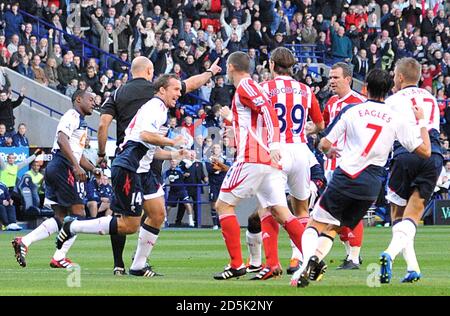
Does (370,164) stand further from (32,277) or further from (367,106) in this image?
(32,277)

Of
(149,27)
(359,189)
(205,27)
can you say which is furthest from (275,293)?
(205,27)

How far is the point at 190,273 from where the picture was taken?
14773 millimetres

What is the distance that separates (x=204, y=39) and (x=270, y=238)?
74.4 ft

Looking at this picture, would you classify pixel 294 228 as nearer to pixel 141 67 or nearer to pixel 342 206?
pixel 342 206

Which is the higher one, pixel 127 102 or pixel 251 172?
pixel 127 102

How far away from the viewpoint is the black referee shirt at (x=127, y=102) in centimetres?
1467

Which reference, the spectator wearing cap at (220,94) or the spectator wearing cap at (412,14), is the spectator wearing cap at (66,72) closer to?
the spectator wearing cap at (220,94)

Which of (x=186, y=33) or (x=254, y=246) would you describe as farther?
(x=186, y=33)

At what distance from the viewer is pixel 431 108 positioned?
13.5m

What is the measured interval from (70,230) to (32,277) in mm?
757

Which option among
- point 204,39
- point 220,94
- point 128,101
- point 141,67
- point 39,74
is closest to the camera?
point 128,101

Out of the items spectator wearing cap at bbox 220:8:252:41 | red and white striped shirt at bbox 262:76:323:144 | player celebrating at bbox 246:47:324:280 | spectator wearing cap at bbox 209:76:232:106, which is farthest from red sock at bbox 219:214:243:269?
spectator wearing cap at bbox 220:8:252:41

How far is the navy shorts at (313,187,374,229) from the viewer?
12.1m

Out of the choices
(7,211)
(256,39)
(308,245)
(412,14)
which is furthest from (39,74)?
(308,245)
